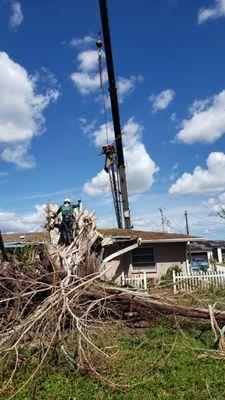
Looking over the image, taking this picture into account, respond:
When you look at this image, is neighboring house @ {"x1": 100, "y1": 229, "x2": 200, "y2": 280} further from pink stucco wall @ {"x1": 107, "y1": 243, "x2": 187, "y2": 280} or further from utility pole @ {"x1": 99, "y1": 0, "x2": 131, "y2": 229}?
utility pole @ {"x1": 99, "y1": 0, "x2": 131, "y2": 229}

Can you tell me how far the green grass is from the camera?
535cm

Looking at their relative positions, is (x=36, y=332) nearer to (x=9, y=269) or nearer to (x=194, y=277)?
(x=9, y=269)

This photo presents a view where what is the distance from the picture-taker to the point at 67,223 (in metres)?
10.7

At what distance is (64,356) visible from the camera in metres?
6.70

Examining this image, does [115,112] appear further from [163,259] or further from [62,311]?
[62,311]

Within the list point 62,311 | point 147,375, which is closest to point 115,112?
point 62,311

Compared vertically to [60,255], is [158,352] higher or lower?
lower

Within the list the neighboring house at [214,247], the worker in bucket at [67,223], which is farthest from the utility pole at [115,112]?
the neighboring house at [214,247]

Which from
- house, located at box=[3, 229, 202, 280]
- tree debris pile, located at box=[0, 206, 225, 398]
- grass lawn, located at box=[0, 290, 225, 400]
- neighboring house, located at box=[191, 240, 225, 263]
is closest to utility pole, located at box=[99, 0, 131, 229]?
house, located at box=[3, 229, 202, 280]

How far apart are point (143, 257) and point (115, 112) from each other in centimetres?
658

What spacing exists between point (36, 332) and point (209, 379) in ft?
8.81

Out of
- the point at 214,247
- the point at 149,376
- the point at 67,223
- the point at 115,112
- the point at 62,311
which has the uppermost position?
the point at 115,112

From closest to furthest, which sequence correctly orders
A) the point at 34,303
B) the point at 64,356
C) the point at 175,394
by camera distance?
1. the point at 175,394
2. the point at 64,356
3. the point at 34,303

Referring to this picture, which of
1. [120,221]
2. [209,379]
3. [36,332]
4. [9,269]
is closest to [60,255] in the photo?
[9,269]
